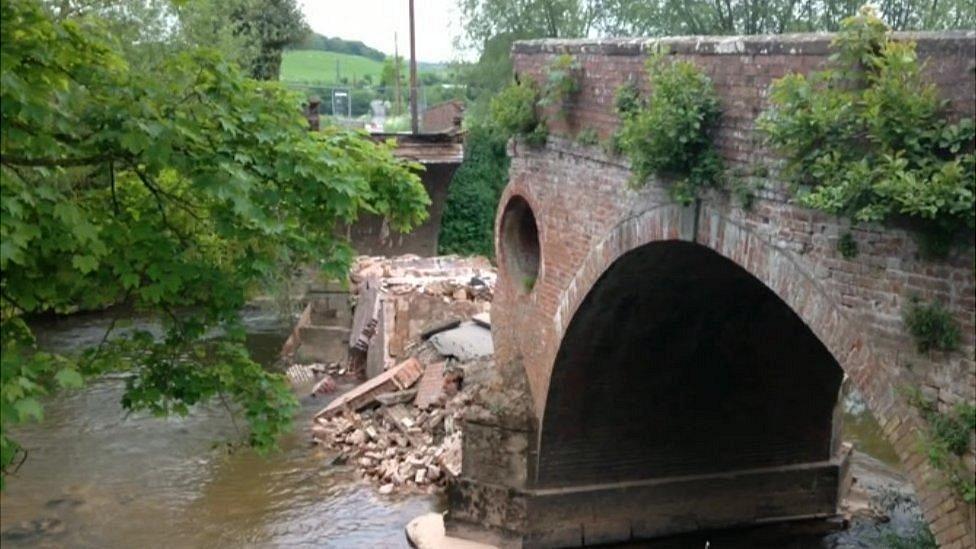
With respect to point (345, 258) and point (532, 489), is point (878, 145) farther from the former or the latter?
point (532, 489)

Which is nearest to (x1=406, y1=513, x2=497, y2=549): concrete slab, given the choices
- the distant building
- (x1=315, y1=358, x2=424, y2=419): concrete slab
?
(x1=315, y1=358, x2=424, y2=419): concrete slab

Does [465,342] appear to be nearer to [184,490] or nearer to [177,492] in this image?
[184,490]

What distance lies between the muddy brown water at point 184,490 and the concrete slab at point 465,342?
2.51 m

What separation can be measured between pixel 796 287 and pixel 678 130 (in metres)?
1.71

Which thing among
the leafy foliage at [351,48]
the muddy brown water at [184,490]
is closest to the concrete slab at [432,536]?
the muddy brown water at [184,490]

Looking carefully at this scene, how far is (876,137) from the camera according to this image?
7109 millimetres

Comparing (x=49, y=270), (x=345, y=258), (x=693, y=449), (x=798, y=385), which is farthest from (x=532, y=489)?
(x=49, y=270)

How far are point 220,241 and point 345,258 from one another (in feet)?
2.82

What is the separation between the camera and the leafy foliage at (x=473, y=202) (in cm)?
3325

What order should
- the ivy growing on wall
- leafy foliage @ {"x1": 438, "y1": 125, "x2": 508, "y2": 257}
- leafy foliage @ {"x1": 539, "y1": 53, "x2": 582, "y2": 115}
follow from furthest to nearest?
leafy foliage @ {"x1": 438, "y1": 125, "x2": 508, "y2": 257} → the ivy growing on wall → leafy foliage @ {"x1": 539, "y1": 53, "x2": 582, "y2": 115}

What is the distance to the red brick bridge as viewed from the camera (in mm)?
9500

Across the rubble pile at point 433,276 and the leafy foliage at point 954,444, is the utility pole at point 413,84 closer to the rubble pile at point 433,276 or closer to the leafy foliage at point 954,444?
the rubble pile at point 433,276

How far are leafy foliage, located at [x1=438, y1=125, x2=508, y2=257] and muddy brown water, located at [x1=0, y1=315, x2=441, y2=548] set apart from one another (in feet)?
44.6

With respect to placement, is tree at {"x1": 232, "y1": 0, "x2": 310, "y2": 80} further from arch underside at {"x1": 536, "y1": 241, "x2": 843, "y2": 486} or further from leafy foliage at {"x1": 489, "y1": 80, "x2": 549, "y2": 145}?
arch underside at {"x1": 536, "y1": 241, "x2": 843, "y2": 486}
